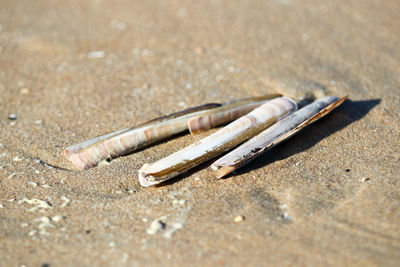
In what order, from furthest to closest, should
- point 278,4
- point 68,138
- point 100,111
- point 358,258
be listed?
point 278,4 < point 100,111 < point 68,138 < point 358,258

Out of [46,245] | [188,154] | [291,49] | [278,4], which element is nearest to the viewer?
[46,245]

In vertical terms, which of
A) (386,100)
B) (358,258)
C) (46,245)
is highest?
(386,100)

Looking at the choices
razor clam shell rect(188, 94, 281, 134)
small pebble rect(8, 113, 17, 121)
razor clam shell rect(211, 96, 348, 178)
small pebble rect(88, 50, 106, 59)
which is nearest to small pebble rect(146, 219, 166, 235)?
razor clam shell rect(211, 96, 348, 178)

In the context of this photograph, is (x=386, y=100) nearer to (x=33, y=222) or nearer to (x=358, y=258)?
(x=358, y=258)

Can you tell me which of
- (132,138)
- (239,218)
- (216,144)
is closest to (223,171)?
(216,144)

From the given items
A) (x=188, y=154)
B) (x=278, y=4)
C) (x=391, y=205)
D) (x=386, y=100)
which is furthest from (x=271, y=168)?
(x=278, y=4)

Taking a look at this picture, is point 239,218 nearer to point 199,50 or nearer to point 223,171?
point 223,171

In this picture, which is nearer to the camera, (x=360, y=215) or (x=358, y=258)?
(x=358, y=258)

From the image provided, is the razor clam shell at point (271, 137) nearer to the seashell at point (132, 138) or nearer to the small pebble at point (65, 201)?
Answer: the seashell at point (132, 138)
